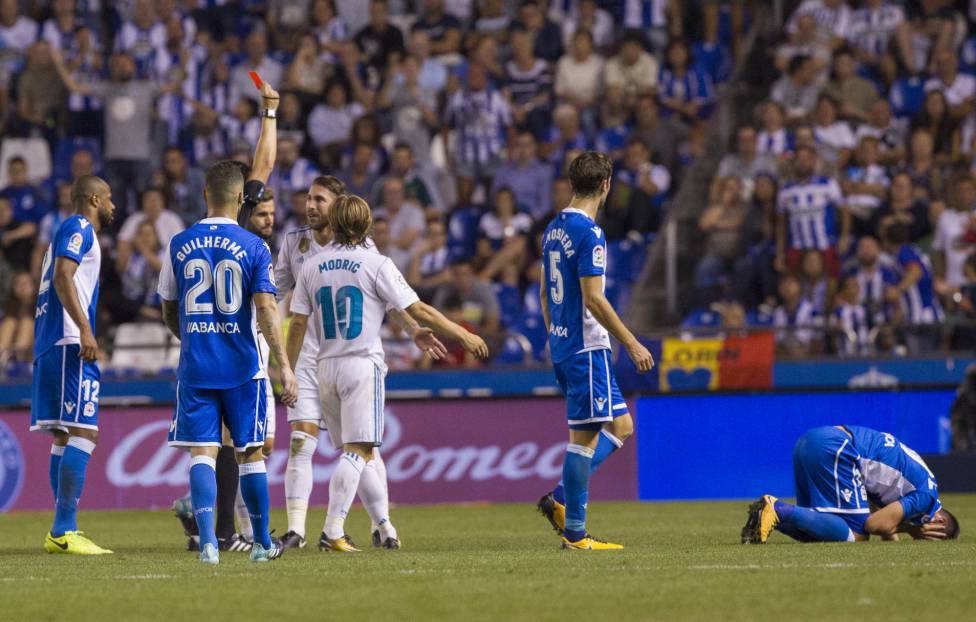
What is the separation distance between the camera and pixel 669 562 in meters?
8.38

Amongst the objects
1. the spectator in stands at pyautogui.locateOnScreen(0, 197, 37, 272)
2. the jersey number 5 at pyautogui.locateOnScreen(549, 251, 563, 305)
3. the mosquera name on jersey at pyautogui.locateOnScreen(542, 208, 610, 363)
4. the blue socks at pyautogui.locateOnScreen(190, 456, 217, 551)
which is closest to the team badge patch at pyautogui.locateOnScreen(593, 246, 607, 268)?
→ the mosquera name on jersey at pyautogui.locateOnScreen(542, 208, 610, 363)

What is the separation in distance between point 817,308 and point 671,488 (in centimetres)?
319

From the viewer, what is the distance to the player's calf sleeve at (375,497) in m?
9.67

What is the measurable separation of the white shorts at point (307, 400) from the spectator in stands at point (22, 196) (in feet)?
39.3

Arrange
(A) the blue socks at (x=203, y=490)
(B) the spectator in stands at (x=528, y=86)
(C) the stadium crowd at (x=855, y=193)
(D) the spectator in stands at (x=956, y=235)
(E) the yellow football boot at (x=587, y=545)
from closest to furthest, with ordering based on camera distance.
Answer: (A) the blue socks at (x=203, y=490), (E) the yellow football boot at (x=587, y=545), (C) the stadium crowd at (x=855, y=193), (D) the spectator in stands at (x=956, y=235), (B) the spectator in stands at (x=528, y=86)

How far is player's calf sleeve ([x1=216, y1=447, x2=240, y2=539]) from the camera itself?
10102 millimetres

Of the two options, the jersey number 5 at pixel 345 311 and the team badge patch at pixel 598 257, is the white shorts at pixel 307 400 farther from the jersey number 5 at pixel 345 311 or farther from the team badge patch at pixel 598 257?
the team badge patch at pixel 598 257

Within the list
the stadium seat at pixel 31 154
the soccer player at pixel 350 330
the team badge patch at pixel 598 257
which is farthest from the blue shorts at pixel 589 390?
the stadium seat at pixel 31 154

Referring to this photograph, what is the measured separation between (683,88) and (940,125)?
3.52 metres

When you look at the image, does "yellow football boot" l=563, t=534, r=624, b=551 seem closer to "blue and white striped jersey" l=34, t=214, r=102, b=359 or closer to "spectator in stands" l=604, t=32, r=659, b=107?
"blue and white striped jersey" l=34, t=214, r=102, b=359

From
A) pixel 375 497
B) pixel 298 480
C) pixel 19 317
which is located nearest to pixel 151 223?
pixel 19 317

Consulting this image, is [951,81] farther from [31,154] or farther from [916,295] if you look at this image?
[31,154]

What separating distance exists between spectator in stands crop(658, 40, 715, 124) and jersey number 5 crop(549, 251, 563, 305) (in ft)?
40.0

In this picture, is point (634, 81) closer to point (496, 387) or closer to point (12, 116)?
point (496, 387)
